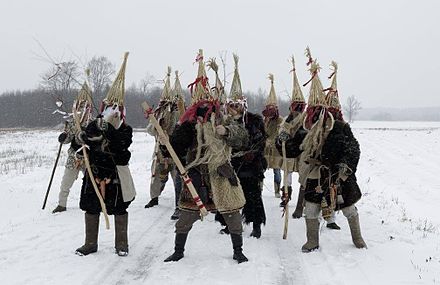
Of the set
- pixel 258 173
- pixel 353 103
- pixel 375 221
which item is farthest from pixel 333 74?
pixel 353 103

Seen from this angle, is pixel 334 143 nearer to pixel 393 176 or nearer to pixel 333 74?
pixel 333 74

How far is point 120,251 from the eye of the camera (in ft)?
17.2

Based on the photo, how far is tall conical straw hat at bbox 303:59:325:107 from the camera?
18.2 ft

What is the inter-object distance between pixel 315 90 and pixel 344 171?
1099 mm

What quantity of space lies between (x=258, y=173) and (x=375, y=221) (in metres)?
2.16

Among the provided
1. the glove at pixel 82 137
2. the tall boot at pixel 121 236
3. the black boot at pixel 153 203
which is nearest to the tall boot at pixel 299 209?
the black boot at pixel 153 203

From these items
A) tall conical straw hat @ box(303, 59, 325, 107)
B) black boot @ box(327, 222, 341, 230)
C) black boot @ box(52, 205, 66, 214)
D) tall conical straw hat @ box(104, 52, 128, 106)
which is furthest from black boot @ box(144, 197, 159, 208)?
tall conical straw hat @ box(303, 59, 325, 107)

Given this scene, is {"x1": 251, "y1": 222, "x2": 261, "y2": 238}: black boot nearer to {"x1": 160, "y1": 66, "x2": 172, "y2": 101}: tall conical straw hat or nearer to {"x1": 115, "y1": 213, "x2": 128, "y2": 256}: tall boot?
{"x1": 115, "y1": 213, "x2": 128, "y2": 256}: tall boot

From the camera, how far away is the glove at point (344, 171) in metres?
5.26

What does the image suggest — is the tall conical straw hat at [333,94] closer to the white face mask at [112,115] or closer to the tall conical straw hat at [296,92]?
the tall conical straw hat at [296,92]

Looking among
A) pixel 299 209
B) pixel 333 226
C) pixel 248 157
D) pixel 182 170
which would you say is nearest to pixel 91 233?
pixel 182 170

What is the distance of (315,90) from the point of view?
5594mm

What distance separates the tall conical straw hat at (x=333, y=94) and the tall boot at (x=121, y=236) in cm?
298

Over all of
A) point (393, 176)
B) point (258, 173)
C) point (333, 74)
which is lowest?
point (393, 176)
